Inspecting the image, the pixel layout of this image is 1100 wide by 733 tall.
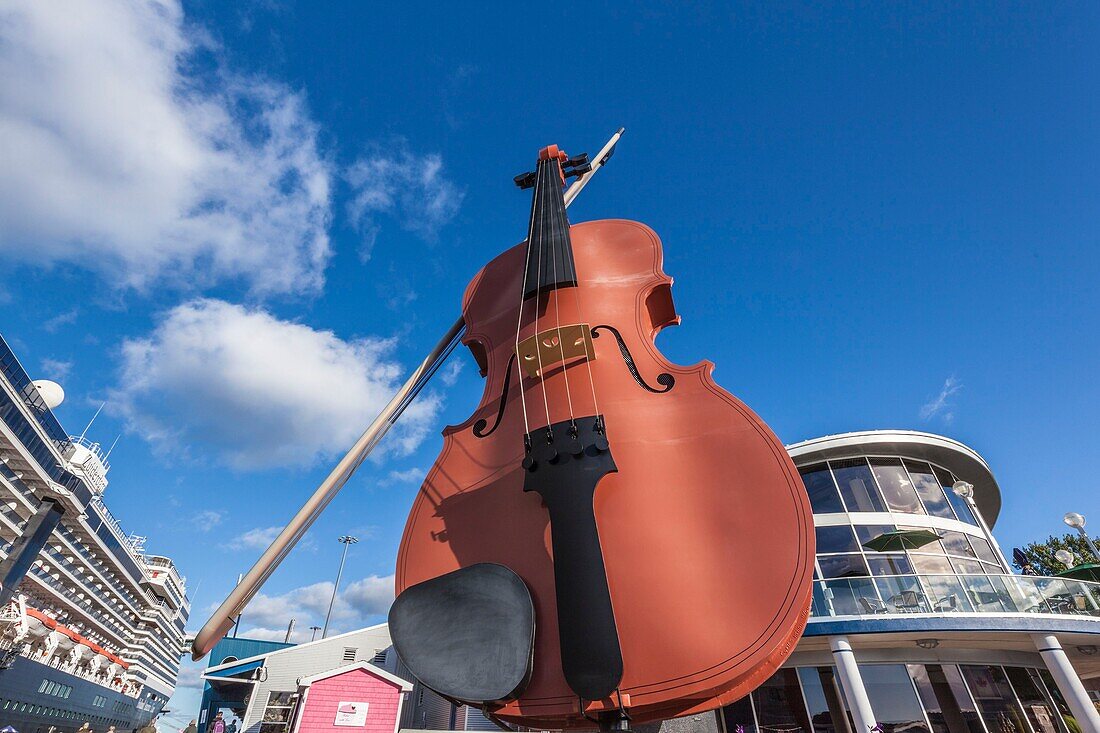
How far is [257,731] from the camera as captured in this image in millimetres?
15055

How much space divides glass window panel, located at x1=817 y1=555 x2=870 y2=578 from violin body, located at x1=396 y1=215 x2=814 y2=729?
35.5ft

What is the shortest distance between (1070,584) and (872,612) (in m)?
4.31

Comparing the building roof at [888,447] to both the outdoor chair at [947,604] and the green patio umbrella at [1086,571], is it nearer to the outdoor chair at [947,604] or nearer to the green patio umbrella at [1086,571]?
the green patio umbrella at [1086,571]

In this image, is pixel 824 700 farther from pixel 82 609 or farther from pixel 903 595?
pixel 82 609

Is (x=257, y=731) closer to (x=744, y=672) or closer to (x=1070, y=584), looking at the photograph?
(x=744, y=672)

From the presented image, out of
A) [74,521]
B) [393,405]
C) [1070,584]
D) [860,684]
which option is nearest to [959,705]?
[860,684]

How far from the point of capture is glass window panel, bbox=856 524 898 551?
1123 cm

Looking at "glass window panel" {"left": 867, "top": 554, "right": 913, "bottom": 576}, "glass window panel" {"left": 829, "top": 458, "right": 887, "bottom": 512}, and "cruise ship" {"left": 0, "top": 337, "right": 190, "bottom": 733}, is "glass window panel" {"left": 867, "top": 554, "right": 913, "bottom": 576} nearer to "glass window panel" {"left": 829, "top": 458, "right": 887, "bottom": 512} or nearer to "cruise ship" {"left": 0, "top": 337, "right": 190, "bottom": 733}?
"glass window panel" {"left": 829, "top": 458, "right": 887, "bottom": 512}

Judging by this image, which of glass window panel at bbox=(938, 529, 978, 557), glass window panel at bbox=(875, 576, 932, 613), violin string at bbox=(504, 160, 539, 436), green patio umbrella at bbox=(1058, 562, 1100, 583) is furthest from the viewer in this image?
green patio umbrella at bbox=(1058, 562, 1100, 583)

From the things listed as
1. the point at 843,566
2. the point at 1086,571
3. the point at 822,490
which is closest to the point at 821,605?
the point at 843,566

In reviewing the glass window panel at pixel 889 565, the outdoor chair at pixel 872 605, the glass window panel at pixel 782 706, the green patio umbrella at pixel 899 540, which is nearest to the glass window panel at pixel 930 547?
the green patio umbrella at pixel 899 540

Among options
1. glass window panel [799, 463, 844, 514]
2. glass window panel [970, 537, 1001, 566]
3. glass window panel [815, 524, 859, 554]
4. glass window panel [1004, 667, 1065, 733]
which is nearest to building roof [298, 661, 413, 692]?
glass window panel [815, 524, 859, 554]

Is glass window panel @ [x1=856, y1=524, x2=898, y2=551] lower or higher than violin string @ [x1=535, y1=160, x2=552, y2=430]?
higher

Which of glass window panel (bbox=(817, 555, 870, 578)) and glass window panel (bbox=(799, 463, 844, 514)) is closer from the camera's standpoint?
glass window panel (bbox=(817, 555, 870, 578))
